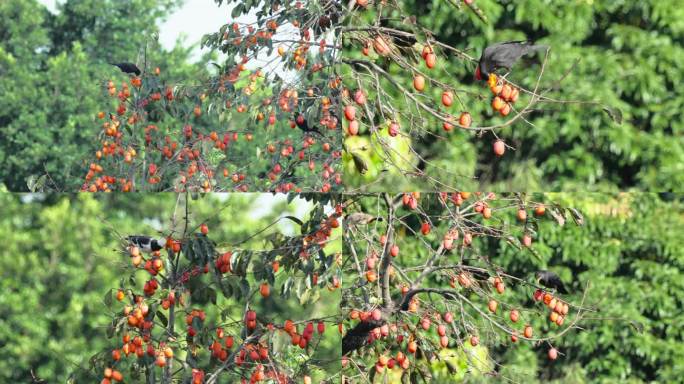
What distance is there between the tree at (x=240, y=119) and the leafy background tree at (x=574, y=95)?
254mm

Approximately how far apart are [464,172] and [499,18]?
81 cm

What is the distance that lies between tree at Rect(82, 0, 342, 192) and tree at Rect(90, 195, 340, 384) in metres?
0.97

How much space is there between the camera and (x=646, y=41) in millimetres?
4570

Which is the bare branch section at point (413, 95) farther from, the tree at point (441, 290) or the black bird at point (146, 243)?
the black bird at point (146, 243)

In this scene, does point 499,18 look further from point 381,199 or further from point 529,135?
point 381,199

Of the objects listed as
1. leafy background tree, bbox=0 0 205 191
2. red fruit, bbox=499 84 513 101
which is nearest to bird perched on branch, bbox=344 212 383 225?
red fruit, bbox=499 84 513 101

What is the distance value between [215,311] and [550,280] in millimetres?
1308

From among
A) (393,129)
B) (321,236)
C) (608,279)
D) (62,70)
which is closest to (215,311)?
(321,236)

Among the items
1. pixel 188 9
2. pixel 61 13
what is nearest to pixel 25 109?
pixel 61 13

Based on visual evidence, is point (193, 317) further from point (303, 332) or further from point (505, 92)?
point (505, 92)

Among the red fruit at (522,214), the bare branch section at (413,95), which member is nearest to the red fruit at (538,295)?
the red fruit at (522,214)

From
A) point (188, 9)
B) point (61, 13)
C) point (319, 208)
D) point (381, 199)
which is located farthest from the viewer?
point (61, 13)

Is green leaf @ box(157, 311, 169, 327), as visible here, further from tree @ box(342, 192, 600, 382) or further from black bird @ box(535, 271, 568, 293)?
black bird @ box(535, 271, 568, 293)

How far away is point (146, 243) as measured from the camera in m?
3.32
